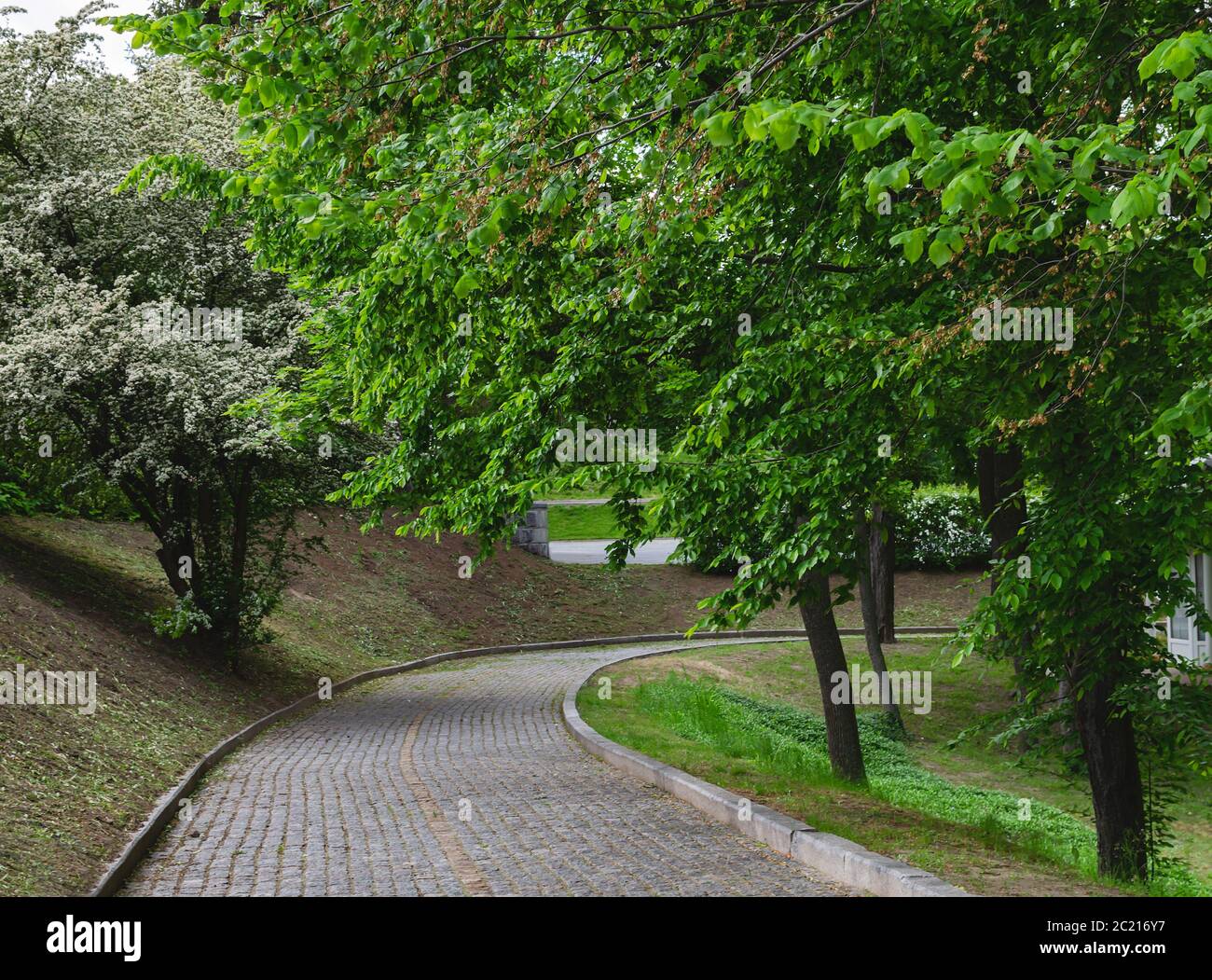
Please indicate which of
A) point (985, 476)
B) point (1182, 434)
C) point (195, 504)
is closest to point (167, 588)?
point (195, 504)

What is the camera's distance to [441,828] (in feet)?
28.2

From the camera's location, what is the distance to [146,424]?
46.9ft

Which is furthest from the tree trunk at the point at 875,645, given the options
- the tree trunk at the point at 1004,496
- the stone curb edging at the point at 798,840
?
→ the stone curb edging at the point at 798,840

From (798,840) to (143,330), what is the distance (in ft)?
34.4

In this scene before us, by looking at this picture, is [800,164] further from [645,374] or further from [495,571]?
[495,571]

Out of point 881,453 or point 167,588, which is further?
point 167,588

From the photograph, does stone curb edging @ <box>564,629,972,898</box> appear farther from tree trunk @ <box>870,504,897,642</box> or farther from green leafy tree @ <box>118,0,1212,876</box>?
tree trunk @ <box>870,504,897,642</box>

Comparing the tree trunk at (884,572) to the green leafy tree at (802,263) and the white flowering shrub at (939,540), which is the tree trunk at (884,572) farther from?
the green leafy tree at (802,263)

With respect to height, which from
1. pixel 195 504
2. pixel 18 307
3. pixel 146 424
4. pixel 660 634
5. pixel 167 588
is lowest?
pixel 660 634

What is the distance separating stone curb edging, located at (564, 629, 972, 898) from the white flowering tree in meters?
6.32

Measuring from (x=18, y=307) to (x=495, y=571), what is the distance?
715 inches

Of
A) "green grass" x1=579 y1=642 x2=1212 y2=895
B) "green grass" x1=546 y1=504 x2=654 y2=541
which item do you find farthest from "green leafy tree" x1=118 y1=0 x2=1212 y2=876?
Result: "green grass" x1=546 y1=504 x2=654 y2=541

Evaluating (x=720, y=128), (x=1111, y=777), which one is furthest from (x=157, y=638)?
(x=720, y=128)

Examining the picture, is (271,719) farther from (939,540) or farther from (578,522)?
(578,522)
